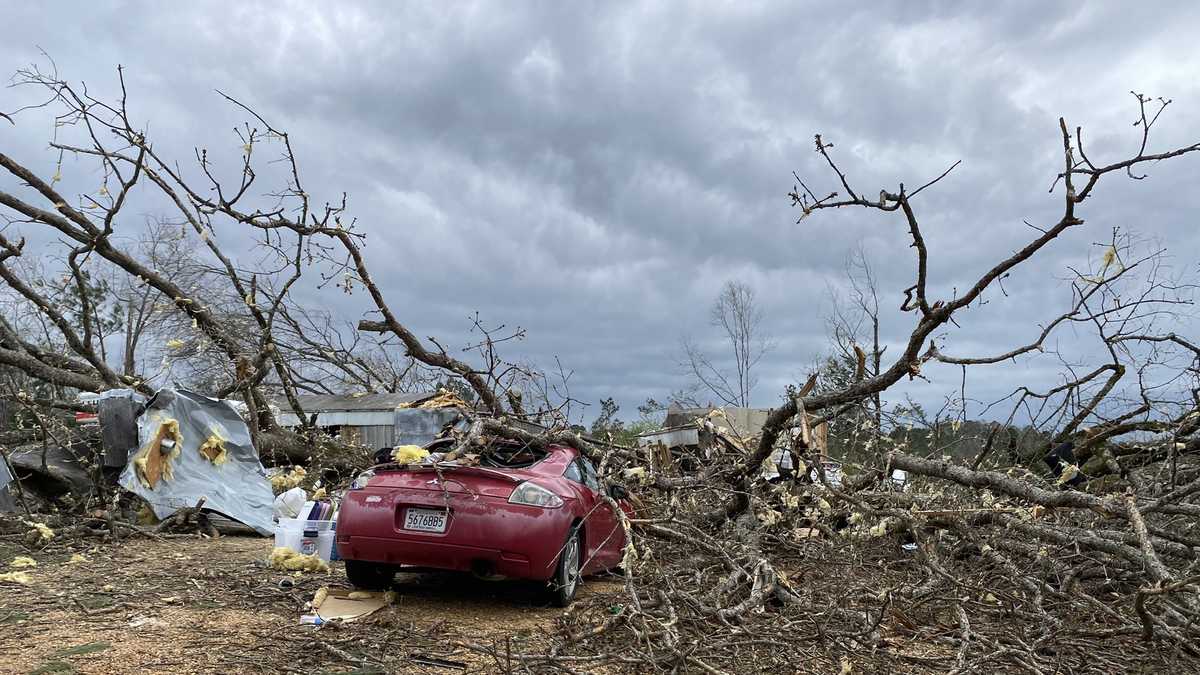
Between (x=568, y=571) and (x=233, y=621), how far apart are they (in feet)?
7.57

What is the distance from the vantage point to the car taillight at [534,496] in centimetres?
600

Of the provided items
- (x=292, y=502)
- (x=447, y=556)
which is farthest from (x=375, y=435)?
(x=447, y=556)

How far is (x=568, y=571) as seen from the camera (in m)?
6.34

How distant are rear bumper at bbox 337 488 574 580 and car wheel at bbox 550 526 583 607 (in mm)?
227

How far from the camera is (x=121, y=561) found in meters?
8.32

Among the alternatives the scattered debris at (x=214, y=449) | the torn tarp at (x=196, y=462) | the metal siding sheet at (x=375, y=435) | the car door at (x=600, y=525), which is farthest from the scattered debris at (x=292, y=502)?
the metal siding sheet at (x=375, y=435)

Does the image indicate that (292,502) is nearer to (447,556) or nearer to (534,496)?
(447,556)

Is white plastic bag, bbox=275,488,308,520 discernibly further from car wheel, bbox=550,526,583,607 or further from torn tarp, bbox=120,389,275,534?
car wheel, bbox=550,526,583,607

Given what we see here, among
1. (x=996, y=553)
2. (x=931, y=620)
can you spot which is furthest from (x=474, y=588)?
(x=996, y=553)

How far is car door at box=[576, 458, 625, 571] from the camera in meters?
6.86

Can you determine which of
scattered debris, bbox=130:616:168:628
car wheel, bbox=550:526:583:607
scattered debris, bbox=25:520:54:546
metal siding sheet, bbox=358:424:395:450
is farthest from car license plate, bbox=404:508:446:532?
metal siding sheet, bbox=358:424:395:450

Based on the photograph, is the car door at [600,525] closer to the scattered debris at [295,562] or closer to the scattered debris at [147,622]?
the scattered debris at [295,562]

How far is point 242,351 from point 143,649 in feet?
25.6

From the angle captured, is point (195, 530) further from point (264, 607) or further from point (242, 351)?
point (264, 607)
